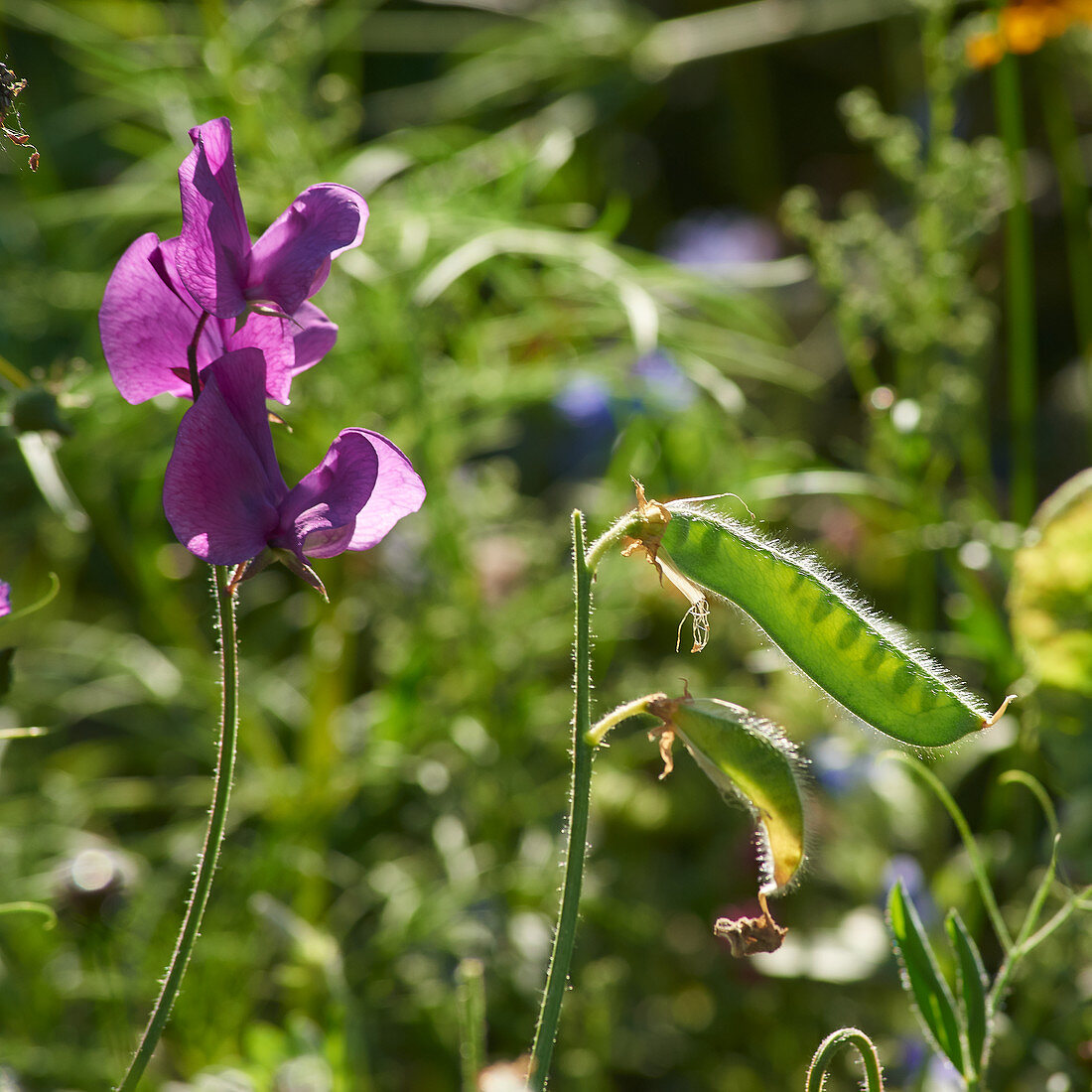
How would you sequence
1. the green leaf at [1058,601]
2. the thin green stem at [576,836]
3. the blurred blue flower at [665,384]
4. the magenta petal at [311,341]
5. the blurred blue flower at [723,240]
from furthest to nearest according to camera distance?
the blurred blue flower at [723,240] → the blurred blue flower at [665,384] → the green leaf at [1058,601] → the magenta petal at [311,341] → the thin green stem at [576,836]

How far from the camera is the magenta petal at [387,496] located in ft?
1.59

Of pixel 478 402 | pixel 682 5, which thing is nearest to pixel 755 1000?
pixel 478 402

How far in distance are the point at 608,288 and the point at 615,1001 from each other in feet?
2.44

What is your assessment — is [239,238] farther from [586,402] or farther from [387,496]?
[586,402]

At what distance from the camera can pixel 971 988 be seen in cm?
59

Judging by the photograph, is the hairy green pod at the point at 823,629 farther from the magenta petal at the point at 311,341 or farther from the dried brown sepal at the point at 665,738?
the magenta petal at the point at 311,341

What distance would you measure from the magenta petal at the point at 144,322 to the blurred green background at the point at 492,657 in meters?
0.14

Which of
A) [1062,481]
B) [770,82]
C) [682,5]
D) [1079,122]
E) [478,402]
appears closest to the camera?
[478,402]

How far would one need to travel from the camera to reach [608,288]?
3.87ft

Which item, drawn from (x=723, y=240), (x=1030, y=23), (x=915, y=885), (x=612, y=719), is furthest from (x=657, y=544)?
(x=723, y=240)

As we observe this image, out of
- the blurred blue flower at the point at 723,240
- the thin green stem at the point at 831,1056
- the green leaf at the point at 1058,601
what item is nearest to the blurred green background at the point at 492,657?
the green leaf at the point at 1058,601

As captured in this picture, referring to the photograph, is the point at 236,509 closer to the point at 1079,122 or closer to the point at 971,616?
the point at 971,616

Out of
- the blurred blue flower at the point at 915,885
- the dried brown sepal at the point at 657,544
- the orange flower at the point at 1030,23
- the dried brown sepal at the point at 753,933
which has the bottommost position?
the blurred blue flower at the point at 915,885

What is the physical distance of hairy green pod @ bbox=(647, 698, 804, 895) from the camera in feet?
1.47
